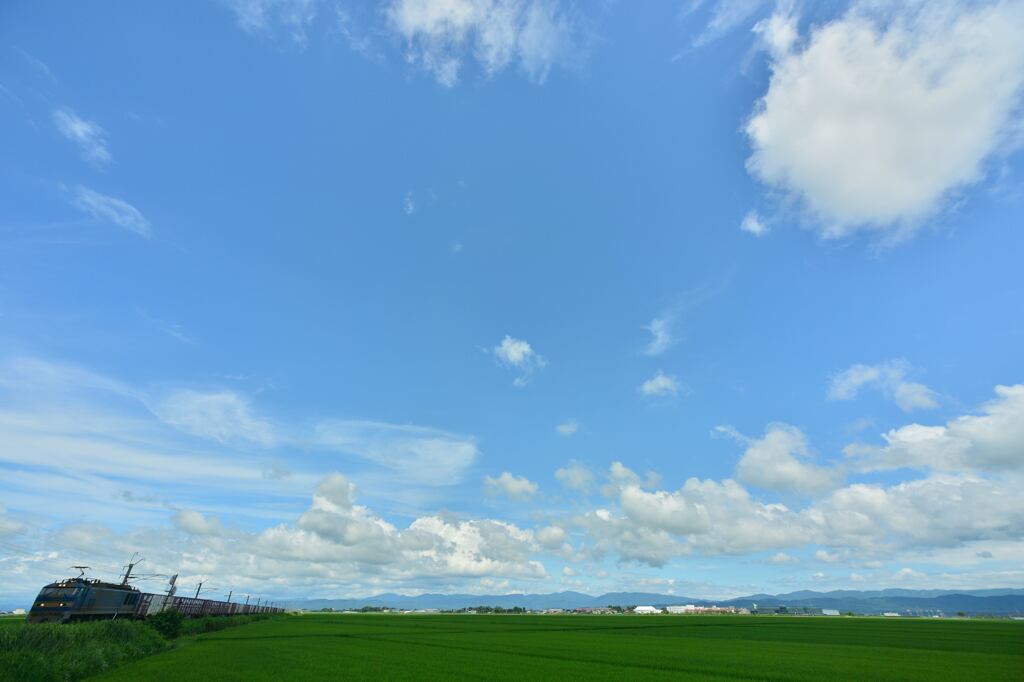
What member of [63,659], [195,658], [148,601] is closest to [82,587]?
[148,601]

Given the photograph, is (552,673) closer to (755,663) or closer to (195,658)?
(755,663)

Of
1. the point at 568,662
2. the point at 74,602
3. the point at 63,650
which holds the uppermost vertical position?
the point at 74,602

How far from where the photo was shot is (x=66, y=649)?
30297mm

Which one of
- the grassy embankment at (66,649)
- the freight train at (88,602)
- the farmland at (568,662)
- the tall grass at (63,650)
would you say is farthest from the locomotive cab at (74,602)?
the farmland at (568,662)

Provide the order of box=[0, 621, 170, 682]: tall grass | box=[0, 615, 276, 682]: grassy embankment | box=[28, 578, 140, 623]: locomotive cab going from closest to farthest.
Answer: box=[0, 621, 170, 682]: tall grass, box=[0, 615, 276, 682]: grassy embankment, box=[28, 578, 140, 623]: locomotive cab

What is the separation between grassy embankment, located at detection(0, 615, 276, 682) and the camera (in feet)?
81.1

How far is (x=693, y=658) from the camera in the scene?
4528cm

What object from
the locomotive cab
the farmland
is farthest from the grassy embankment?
the locomotive cab

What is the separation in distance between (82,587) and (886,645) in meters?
97.5

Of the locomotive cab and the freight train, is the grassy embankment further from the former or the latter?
the locomotive cab

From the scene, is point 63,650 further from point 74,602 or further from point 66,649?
point 74,602

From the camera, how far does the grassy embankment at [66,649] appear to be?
24.7 meters

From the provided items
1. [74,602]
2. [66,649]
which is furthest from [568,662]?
[74,602]

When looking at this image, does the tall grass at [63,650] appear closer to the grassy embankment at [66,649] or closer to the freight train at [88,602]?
the grassy embankment at [66,649]
